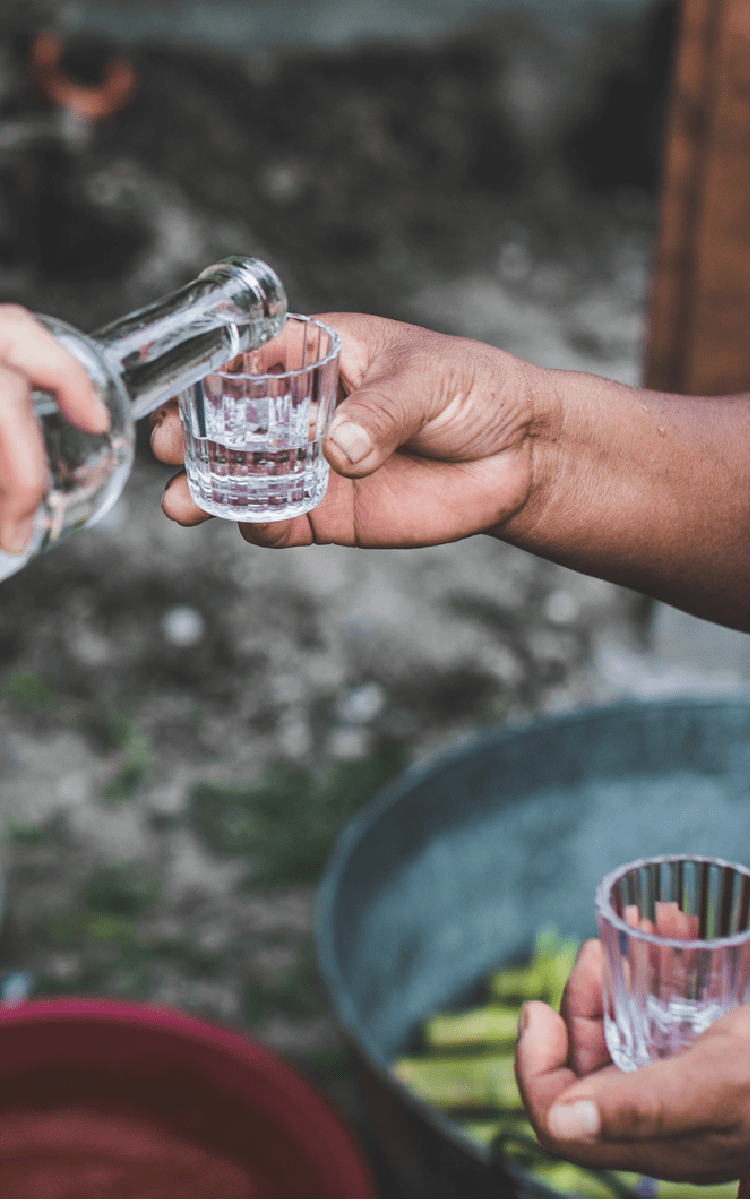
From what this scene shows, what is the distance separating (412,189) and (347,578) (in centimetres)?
388

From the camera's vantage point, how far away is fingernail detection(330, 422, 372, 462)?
1184mm

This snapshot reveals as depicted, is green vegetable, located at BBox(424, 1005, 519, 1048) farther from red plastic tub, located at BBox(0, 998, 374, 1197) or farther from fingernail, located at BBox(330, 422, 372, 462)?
fingernail, located at BBox(330, 422, 372, 462)

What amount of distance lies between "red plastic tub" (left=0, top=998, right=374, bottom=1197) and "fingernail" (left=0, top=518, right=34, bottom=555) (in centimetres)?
149

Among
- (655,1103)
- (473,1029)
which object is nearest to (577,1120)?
(655,1103)

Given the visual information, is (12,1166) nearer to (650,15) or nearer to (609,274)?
(609,274)

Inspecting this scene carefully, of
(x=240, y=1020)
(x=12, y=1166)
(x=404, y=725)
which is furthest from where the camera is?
(x=404, y=725)

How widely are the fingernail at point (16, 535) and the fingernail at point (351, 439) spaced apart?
1.25 ft

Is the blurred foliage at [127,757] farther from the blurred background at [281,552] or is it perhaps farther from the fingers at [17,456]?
the fingers at [17,456]

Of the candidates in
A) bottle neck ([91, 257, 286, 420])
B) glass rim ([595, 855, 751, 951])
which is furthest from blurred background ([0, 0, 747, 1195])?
bottle neck ([91, 257, 286, 420])

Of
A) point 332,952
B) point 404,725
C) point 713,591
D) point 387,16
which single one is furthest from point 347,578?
point 387,16

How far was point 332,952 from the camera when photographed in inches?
84.1

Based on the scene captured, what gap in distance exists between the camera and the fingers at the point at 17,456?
0.83 m

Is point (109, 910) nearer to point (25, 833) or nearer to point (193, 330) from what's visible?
point (25, 833)

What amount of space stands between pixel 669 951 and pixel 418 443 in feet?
2.08
